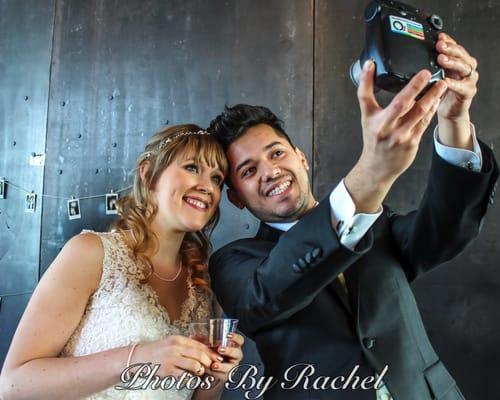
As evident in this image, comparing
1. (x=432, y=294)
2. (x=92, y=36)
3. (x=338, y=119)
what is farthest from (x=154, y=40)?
(x=432, y=294)

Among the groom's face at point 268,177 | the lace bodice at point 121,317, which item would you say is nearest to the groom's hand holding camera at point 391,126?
the groom's face at point 268,177

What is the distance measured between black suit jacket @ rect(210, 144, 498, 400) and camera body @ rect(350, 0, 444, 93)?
0.27 meters

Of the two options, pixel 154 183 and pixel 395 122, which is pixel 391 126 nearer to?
pixel 395 122

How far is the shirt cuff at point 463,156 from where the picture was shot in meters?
1.13

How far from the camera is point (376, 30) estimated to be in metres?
0.99

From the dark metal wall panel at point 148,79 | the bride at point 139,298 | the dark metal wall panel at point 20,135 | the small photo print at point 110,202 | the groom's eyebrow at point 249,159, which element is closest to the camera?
the bride at point 139,298

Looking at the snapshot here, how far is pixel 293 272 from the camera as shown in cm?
105

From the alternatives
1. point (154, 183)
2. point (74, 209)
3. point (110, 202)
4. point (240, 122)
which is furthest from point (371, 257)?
point (74, 209)

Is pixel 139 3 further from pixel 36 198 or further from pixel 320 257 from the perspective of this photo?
pixel 320 257

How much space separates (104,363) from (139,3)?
2.37m

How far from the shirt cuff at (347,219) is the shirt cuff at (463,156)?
27 cm

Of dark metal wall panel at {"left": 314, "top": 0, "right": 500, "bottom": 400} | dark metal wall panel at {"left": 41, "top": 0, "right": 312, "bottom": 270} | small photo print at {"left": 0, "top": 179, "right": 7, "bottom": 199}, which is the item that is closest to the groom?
dark metal wall panel at {"left": 314, "top": 0, "right": 500, "bottom": 400}

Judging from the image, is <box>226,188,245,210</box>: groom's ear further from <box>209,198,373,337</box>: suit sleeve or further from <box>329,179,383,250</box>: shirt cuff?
<box>329,179,383,250</box>: shirt cuff

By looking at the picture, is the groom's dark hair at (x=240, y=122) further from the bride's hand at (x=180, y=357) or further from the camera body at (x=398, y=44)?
the bride's hand at (x=180, y=357)
